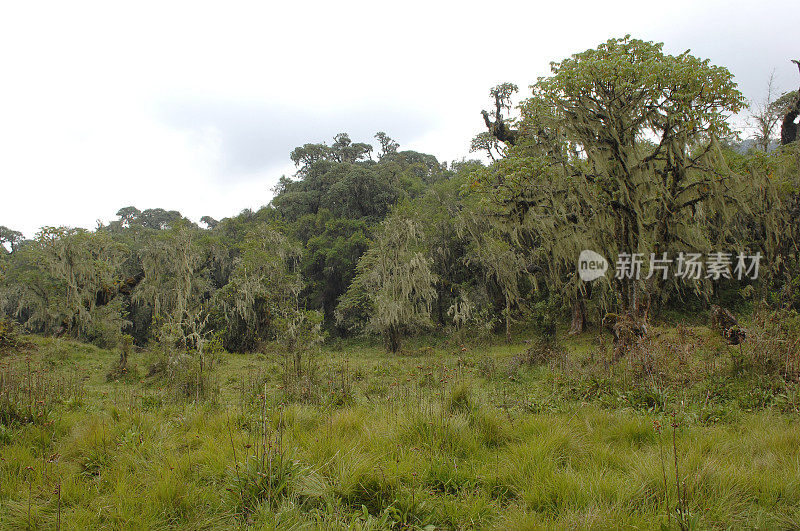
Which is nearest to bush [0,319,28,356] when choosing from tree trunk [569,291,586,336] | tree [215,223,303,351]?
tree [215,223,303,351]

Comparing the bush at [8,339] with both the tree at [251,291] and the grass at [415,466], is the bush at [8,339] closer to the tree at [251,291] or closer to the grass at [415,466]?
the tree at [251,291]

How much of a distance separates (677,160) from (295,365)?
32.5ft

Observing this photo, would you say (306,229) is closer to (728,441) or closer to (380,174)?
(380,174)

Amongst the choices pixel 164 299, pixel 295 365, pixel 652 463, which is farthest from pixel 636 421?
pixel 164 299

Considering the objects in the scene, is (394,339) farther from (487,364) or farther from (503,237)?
(487,364)

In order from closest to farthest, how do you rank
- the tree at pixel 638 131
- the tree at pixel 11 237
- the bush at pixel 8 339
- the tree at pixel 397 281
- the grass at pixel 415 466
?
the grass at pixel 415 466 < the tree at pixel 638 131 < the bush at pixel 8 339 < the tree at pixel 397 281 < the tree at pixel 11 237

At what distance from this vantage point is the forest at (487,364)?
2.45 metres

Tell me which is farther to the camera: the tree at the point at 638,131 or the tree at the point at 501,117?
the tree at the point at 501,117

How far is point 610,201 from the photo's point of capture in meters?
9.33

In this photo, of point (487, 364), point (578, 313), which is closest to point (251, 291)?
point (487, 364)

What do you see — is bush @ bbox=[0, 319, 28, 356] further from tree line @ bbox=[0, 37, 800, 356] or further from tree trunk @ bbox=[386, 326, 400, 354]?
tree trunk @ bbox=[386, 326, 400, 354]

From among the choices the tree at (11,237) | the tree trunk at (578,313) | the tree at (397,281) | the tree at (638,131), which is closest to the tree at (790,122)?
the tree at (638,131)

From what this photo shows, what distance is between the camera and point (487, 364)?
9172 mm

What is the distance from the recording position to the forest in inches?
96.5
